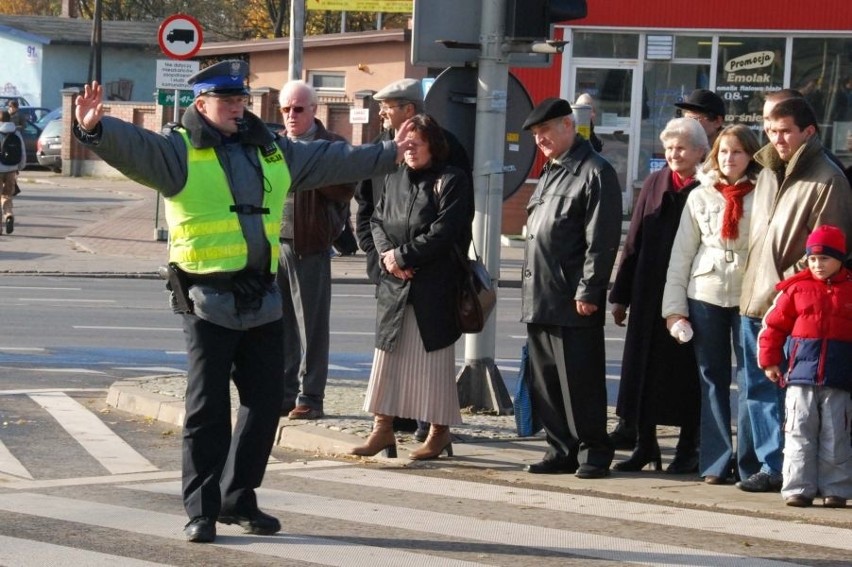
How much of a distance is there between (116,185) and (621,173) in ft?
59.8

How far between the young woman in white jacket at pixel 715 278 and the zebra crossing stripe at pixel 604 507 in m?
0.72

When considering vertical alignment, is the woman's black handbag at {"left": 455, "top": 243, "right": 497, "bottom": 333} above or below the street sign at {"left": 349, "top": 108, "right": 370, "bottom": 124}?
below

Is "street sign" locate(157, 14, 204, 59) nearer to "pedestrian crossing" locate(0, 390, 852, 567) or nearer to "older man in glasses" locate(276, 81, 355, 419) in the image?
"older man in glasses" locate(276, 81, 355, 419)

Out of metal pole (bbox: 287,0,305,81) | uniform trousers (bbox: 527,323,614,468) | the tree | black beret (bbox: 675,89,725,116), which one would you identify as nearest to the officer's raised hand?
uniform trousers (bbox: 527,323,614,468)

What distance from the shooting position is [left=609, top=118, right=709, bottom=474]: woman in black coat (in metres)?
8.30

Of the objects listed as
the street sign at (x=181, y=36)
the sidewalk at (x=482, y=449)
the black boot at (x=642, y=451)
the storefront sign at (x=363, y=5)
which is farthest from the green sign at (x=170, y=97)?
the storefront sign at (x=363, y=5)

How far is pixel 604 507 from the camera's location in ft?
24.0

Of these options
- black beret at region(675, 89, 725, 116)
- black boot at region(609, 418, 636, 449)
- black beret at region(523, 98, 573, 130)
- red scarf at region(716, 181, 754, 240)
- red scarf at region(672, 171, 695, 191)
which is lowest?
black boot at region(609, 418, 636, 449)

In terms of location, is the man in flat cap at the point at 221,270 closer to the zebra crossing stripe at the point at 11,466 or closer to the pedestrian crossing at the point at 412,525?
the pedestrian crossing at the point at 412,525

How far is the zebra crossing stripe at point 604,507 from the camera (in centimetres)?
675

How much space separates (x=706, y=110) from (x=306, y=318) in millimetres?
2674

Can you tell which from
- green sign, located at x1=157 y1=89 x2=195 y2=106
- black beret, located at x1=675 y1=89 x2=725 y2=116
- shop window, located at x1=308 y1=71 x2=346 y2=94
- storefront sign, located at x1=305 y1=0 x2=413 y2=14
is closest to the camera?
black beret, located at x1=675 y1=89 x2=725 y2=116

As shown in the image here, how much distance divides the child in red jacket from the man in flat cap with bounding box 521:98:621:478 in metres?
1.00

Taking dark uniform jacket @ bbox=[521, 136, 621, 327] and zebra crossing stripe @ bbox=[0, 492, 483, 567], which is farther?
dark uniform jacket @ bbox=[521, 136, 621, 327]
